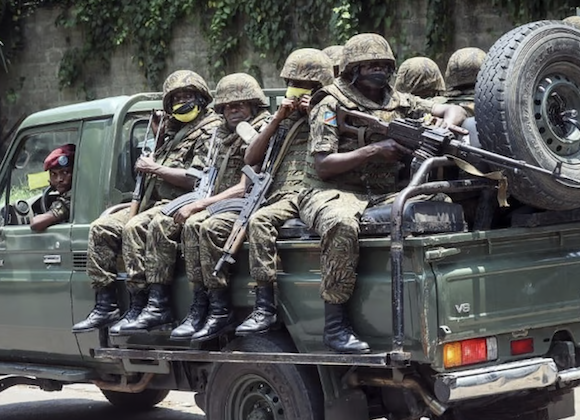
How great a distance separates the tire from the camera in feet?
18.2

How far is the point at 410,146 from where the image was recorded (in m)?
5.45

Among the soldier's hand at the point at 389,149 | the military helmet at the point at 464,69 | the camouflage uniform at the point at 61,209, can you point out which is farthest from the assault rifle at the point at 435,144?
the camouflage uniform at the point at 61,209

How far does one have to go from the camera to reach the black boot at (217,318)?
19.2 feet

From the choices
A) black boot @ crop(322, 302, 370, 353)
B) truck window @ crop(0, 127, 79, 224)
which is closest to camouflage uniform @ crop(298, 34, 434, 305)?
black boot @ crop(322, 302, 370, 353)

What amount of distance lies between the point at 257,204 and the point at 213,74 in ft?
30.2

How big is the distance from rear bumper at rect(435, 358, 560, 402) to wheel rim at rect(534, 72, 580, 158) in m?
1.07

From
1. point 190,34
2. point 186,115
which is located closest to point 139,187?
point 186,115

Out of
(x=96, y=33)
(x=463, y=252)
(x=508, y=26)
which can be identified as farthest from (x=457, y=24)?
(x=463, y=252)

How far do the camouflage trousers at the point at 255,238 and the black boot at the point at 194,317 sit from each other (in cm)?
15

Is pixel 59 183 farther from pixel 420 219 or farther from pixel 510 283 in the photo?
pixel 510 283

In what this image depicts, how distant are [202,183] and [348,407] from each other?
1.78 metres

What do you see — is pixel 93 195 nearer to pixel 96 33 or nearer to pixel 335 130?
pixel 335 130

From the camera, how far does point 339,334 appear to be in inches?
208

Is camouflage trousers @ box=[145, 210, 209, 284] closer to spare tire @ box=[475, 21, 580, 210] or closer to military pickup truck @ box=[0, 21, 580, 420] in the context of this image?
military pickup truck @ box=[0, 21, 580, 420]
